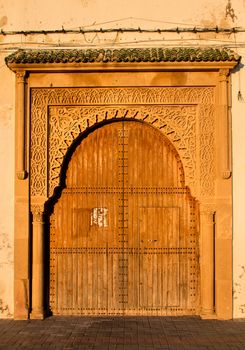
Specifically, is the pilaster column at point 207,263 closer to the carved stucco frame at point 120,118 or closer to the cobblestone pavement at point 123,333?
the carved stucco frame at point 120,118

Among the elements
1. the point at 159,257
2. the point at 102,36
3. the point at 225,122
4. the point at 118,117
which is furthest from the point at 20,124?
the point at 225,122

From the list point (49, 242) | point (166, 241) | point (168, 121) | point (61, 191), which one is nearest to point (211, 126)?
point (168, 121)

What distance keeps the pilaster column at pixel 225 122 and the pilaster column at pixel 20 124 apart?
7.84 ft

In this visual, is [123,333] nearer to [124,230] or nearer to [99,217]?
[124,230]

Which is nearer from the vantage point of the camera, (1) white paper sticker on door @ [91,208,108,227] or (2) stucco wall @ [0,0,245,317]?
(2) stucco wall @ [0,0,245,317]

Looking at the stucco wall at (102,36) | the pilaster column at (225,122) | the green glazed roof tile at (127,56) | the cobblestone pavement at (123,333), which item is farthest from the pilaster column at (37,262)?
the pilaster column at (225,122)

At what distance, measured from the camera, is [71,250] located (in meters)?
7.07

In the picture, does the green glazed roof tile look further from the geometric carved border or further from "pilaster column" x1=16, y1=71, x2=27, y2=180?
the geometric carved border

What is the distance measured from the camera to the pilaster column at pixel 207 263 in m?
6.76

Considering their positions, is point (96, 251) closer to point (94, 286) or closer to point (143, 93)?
point (94, 286)

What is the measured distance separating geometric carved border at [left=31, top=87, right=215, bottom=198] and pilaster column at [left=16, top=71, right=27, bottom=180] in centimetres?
12

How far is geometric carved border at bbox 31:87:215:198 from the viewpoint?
6875 mm

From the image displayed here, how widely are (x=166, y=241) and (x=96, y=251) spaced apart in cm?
88

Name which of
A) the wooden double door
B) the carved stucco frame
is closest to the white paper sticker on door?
the wooden double door
